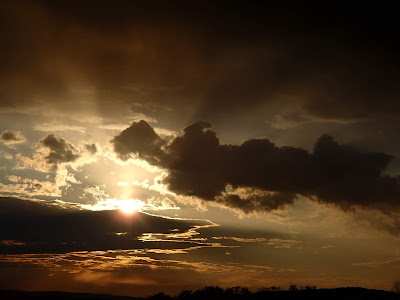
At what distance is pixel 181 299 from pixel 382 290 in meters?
55.8

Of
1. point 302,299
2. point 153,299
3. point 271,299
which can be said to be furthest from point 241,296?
point 153,299

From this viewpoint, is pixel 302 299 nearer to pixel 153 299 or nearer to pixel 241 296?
pixel 241 296

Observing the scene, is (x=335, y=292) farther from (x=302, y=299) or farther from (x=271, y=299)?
(x=271, y=299)

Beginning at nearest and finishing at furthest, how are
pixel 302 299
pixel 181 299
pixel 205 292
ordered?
pixel 302 299 → pixel 181 299 → pixel 205 292

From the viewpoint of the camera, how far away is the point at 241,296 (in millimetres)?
113438

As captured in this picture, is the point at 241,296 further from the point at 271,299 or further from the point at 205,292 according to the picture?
the point at 205,292

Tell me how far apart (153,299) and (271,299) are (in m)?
49.2

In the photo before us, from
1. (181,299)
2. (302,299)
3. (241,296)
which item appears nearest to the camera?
(302,299)

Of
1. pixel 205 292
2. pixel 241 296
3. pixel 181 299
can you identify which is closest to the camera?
pixel 241 296

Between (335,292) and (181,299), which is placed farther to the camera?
(181,299)

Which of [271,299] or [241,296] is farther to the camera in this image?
[241,296]

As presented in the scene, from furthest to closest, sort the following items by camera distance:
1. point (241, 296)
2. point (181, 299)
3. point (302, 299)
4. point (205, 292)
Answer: point (205, 292) < point (181, 299) < point (241, 296) < point (302, 299)

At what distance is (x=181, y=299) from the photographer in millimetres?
122500

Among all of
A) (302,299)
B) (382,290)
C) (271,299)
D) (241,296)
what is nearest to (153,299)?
(241,296)
